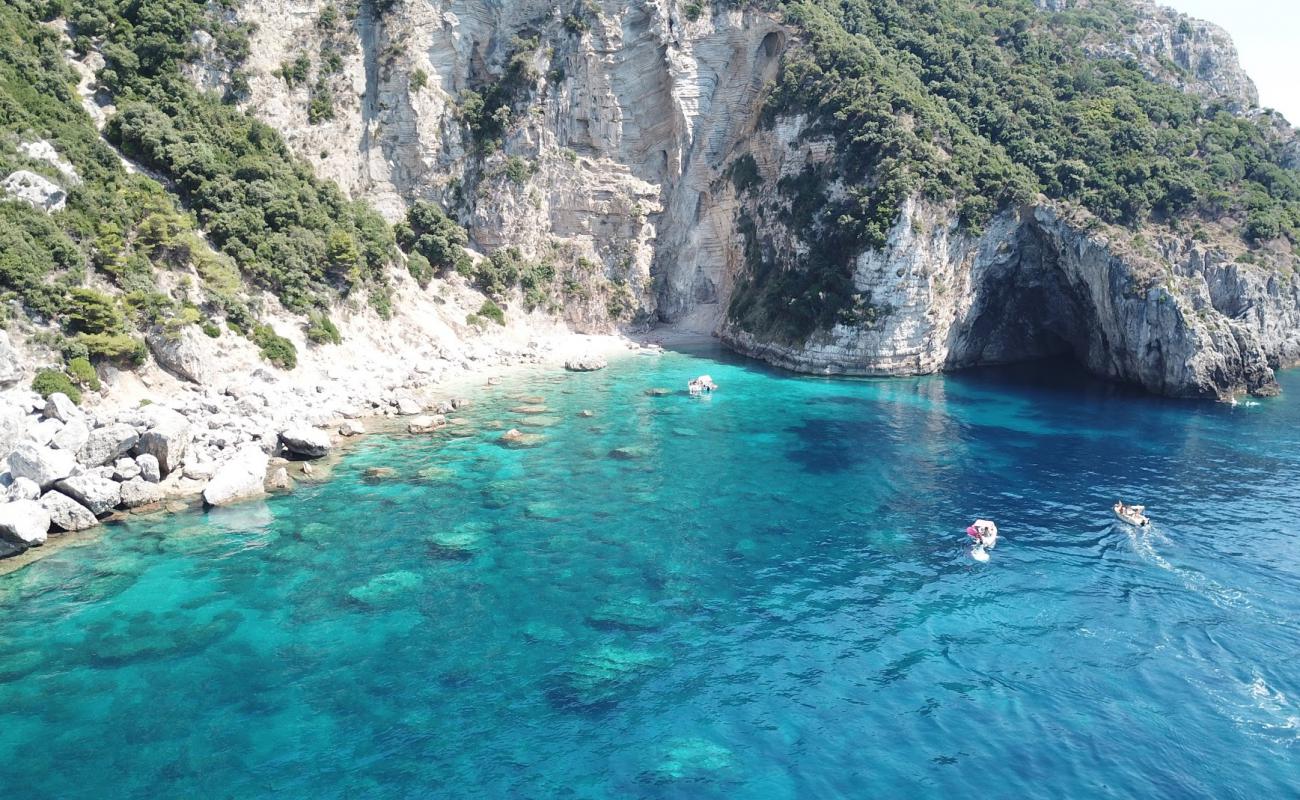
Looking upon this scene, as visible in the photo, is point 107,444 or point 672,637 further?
point 107,444

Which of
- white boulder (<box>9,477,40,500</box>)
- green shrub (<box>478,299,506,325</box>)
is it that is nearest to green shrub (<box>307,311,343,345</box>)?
green shrub (<box>478,299,506,325</box>)

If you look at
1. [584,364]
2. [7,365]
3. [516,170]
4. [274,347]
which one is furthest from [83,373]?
[516,170]

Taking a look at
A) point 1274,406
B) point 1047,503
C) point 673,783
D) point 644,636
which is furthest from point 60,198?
point 1274,406

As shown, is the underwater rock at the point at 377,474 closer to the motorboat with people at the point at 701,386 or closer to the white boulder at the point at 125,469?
the white boulder at the point at 125,469

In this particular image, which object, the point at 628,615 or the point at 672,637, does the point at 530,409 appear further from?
the point at 672,637

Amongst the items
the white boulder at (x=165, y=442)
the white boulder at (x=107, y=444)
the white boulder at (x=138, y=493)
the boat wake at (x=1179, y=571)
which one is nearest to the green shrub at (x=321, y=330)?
the white boulder at (x=165, y=442)

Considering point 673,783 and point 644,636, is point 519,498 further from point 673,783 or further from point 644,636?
point 673,783
